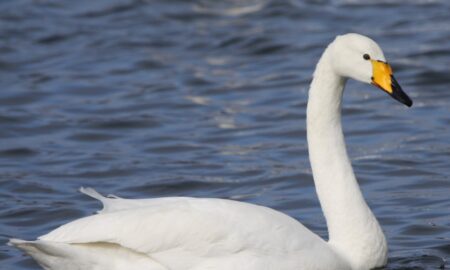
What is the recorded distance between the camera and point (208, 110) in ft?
39.9

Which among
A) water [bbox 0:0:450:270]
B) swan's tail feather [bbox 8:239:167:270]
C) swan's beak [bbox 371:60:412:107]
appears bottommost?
water [bbox 0:0:450:270]

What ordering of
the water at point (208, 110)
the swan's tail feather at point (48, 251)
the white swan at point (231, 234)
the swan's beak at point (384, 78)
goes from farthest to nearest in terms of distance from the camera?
the water at point (208, 110)
the swan's beak at point (384, 78)
the white swan at point (231, 234)
the swan's tail feather at point (48, 251)

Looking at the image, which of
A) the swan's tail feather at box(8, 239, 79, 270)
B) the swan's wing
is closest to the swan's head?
the swan's wing

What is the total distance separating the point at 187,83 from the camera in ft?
43.2

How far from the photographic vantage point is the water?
9.25 m

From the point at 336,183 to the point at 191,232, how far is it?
120 cm

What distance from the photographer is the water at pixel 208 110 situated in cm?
925

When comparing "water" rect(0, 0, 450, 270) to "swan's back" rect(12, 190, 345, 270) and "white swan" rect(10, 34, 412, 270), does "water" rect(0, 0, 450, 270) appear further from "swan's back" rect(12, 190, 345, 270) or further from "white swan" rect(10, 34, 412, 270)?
"swan's back" rect(12, 190, 345, 270)

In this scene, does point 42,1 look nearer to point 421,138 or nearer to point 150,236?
point 421,138

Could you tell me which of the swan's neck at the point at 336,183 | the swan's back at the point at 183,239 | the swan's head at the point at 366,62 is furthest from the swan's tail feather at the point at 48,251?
the swan's head at the point at 366,62

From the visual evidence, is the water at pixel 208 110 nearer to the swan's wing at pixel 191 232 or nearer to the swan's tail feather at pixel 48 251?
the swan's wing at pixel 191 232

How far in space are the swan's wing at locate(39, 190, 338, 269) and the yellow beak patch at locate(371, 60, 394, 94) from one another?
0.97 metres

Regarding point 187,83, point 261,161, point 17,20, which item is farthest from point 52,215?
point 17,20

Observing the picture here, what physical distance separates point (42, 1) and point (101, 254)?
11254 millimetres
